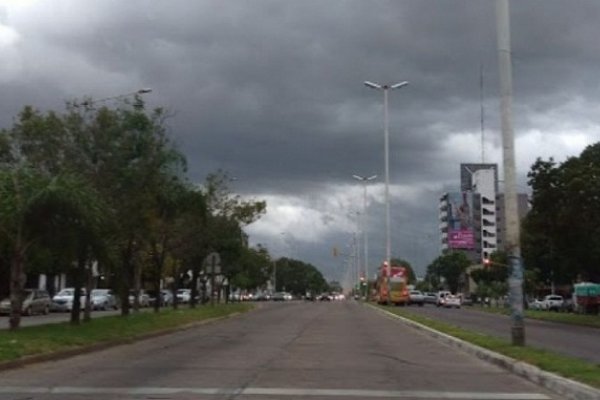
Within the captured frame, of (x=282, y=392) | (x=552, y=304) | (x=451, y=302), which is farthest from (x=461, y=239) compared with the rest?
(x=282, y=392)

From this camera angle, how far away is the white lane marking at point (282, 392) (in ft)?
42.7

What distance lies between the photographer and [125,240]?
31.2m

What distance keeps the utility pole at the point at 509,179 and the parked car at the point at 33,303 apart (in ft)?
102

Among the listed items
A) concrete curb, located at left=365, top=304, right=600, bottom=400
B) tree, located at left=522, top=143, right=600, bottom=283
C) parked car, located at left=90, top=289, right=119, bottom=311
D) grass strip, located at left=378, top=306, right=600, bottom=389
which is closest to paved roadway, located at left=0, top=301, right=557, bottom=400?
concrete curb, located at left=365, top=304, right=600, bottom=400

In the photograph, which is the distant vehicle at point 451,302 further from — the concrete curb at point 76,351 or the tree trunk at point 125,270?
the concrete curb at point 76,351

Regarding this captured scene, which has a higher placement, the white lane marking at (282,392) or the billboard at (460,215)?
the billboard at (460,215)

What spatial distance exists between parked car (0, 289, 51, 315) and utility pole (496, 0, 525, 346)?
31.1m

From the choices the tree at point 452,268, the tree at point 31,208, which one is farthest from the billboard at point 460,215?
the tree at point 31,208

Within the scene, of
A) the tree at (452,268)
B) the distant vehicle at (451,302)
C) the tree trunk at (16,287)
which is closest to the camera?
the tree trunk at (16,287)

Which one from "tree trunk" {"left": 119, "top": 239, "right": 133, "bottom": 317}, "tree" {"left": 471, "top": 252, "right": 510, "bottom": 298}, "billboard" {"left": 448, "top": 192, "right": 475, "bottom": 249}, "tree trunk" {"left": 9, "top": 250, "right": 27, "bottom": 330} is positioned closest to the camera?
"tree trunk" {"left": 9, "top": 250, "right": 27, "bottom": 330}

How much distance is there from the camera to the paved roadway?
43.2ft

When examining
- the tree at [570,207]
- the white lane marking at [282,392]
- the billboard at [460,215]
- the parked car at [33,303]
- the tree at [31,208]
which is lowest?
the white lane marking at [282,392]

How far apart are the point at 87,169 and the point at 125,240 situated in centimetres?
534

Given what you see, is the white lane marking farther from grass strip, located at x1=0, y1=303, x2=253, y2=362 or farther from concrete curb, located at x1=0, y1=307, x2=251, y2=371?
grass strip, located at x1=0, y1=303, x2=253, y2=362
